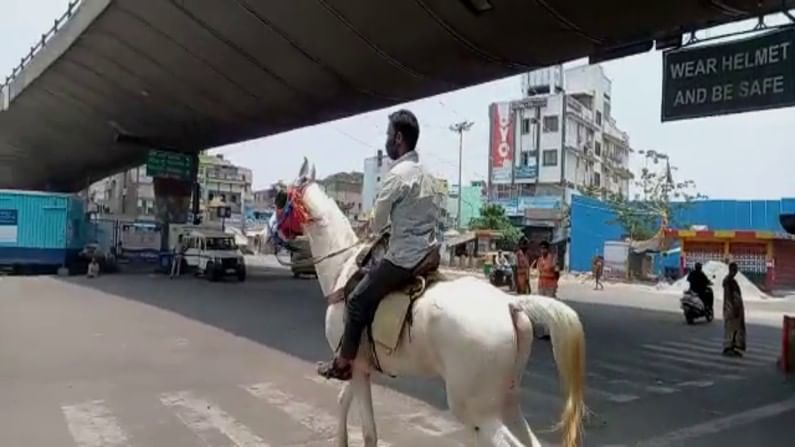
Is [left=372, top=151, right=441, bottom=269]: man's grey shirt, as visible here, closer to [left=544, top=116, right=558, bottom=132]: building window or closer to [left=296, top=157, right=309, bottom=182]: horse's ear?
[left=296, top=157, right=309, bottom=182]: horse's ear

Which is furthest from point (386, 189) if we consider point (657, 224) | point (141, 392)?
point (657, 224)

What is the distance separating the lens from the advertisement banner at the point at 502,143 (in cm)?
5709

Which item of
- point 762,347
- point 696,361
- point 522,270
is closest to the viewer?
point 696,361

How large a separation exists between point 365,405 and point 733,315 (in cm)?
968

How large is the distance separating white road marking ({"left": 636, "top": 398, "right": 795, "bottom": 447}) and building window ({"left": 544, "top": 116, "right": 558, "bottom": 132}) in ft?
159

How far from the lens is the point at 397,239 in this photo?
4.58m

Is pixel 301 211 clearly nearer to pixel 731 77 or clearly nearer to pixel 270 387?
pixel 270 387

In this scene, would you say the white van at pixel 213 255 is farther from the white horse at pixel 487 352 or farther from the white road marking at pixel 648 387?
the white horse at pixel 487 352

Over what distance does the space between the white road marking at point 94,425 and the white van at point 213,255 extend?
19.3 m

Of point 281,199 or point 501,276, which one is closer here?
point 281,199

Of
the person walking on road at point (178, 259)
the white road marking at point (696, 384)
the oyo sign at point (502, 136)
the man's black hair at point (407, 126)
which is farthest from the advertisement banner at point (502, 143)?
the man's black hair at point (407, 126)

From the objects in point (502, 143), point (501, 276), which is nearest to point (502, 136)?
point (502, 143)

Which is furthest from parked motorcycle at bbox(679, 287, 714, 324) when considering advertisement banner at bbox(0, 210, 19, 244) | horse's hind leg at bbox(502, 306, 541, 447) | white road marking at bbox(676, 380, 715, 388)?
advertisement banner at bbox(0, 210, 19, 244)

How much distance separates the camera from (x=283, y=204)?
550 cm
